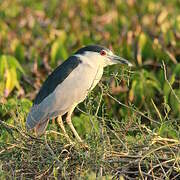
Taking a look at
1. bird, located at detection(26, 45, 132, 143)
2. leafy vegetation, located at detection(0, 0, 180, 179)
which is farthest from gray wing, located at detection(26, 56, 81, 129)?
leafy vegetation, located at detection(0, 0, 180, 179)

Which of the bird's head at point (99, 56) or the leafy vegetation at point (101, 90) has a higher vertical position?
the bird's head at point (99, 56)

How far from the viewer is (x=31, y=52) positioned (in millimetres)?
9039

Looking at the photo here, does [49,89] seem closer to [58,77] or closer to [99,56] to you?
[58,77]

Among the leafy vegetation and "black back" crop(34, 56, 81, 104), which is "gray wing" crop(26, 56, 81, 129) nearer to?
"black back" crop(34, 56, 81, 104)

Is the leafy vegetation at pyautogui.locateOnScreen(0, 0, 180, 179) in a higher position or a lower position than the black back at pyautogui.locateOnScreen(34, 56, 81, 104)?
lower

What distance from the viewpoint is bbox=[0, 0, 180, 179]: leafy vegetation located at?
15.0ft

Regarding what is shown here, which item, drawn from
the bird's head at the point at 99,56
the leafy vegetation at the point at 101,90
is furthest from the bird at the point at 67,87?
the leafy vegetation at the point at 101,90

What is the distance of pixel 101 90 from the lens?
4.75 meters

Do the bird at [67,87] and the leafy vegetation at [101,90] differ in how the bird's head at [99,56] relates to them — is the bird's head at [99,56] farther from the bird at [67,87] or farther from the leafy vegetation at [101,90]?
the leafy vegetation at [101,90]

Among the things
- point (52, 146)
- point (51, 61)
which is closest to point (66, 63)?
point (52, 146)

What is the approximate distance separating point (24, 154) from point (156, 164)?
85 cm

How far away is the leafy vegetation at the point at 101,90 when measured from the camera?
4.58m

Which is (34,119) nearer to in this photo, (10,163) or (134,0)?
(10,163)

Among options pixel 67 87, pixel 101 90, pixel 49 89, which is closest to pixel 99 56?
pixel 67 87
